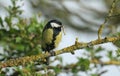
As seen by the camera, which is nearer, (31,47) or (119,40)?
(119,40)

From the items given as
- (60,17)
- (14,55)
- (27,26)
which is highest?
(60,17)

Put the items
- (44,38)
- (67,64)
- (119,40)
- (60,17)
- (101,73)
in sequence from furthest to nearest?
(60,17), (67,64), (101,73), (44,38), (119,40)

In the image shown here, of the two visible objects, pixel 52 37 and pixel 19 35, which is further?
pixel 19 35

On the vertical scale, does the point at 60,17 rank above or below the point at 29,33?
above

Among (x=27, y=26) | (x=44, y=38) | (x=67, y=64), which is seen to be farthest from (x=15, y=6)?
(x=44, y=38)

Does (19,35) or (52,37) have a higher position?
(19,35)

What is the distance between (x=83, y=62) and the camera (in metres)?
2.91

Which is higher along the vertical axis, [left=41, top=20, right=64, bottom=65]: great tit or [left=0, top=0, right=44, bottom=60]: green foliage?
[left=0, top=0, right=44, bottom=60]: green foliage

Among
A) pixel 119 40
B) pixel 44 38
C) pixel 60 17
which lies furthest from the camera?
pixel 60 17

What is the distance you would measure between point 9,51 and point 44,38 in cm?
86

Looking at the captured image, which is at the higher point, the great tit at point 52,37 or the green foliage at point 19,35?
the green foliage at point 19,35

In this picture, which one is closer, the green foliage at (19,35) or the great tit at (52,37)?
the great tit at (52,37)

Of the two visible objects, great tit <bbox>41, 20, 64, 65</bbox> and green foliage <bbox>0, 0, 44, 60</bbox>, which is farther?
green foliage <bbox>0, 0, 44, 60</bbox>

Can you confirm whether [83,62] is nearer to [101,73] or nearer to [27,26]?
[101,73]
